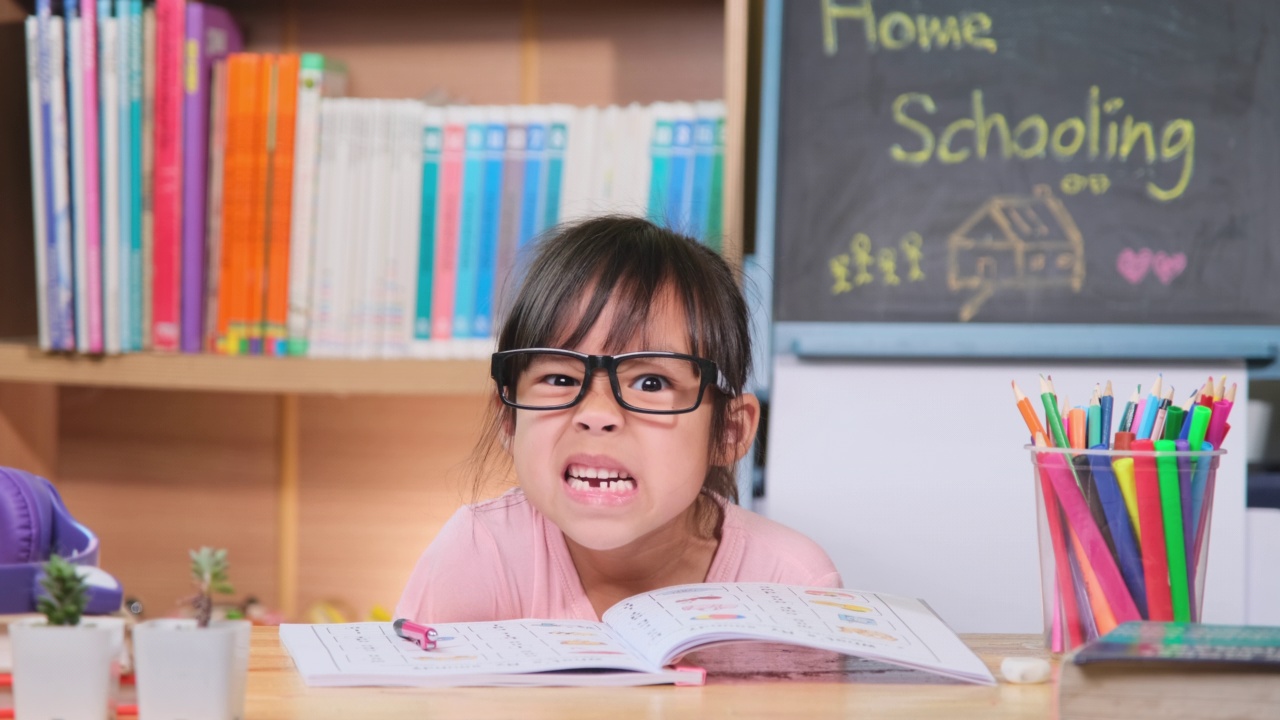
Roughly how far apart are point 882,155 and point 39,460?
1.38 meters

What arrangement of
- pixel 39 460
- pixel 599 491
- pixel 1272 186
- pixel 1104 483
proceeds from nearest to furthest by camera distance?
1. pixel 1104 483
2. pixel 599 491
3. pixel 1272 186
4. pixel 39 460

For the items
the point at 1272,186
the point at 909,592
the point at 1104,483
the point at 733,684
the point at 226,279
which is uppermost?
the point at 1272,186

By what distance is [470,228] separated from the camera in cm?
163

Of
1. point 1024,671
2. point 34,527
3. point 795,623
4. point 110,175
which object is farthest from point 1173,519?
point 110,175

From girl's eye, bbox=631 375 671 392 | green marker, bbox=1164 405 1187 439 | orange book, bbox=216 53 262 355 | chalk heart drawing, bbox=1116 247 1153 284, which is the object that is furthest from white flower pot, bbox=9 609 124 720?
chalk heart drawing, bbox=1116 247 1153 284

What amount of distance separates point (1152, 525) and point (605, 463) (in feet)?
1.35

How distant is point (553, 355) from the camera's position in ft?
3.29

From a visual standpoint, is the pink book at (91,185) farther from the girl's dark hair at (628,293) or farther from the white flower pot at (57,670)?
the white flower pot at (57,670)

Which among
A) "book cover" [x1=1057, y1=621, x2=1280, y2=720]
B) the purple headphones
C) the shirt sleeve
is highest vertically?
the purple headphones

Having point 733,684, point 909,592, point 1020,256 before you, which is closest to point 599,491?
point 733,684

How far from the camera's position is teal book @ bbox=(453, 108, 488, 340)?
1623 mm

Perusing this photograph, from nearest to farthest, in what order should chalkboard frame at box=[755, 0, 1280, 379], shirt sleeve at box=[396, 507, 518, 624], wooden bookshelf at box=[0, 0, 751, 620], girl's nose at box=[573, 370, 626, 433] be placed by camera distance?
girl's nose at box=[573, 370, 626, 433]
shirt sleeve at box=[396, 507, 518, 624]
chalkboard frame at box=[755, 0, 1280, 379]
wooden bookshelf at box=[0, 0, 751, 620]

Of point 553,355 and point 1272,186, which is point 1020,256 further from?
point 553,355

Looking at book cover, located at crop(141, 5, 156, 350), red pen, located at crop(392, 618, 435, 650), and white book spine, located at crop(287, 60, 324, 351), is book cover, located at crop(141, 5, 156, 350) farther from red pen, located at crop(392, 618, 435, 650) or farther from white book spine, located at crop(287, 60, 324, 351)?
red pen, located at crop(392, 618, 435, 650)
